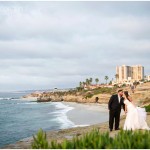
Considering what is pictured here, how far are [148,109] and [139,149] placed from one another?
63.3 feet

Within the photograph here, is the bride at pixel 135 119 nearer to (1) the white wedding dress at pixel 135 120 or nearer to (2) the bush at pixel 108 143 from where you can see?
(1) the white wedding dress at pixel 135 120

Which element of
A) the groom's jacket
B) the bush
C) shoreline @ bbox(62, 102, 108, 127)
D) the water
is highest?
the groom's jacket

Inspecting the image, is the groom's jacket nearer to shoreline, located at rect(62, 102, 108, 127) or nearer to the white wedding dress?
the white wedding dress

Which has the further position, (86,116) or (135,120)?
(86,116)

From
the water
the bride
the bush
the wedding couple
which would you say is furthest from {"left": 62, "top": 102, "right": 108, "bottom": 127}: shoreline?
the bush

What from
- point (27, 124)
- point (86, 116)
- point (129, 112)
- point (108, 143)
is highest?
point (129, 112)

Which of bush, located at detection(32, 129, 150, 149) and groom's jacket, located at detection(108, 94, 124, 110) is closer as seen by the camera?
bush, located at detection(32, 129, 150, 149)

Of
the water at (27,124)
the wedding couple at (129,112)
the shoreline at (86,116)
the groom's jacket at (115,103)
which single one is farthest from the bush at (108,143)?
the shoreline at (86,116)

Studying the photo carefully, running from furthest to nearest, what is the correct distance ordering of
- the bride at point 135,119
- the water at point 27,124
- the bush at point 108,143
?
1. the water at point 27,124
2. the bride at point 135,119
3. the bush at point 108,143

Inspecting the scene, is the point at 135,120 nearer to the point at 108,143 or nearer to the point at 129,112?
the point at 129,112

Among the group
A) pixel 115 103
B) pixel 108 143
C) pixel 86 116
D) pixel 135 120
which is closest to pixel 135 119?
pixel 135 120

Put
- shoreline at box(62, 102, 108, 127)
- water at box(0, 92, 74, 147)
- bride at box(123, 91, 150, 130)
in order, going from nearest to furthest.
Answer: bride at box(123, 91, 150, 130) → water at box(0, 92, 74, 147) → shoreline at box(62, 102, 108, 127)

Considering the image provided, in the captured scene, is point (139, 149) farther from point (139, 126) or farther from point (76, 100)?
point (76, 100)

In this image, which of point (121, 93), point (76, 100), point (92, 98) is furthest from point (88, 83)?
point (121, 93)
